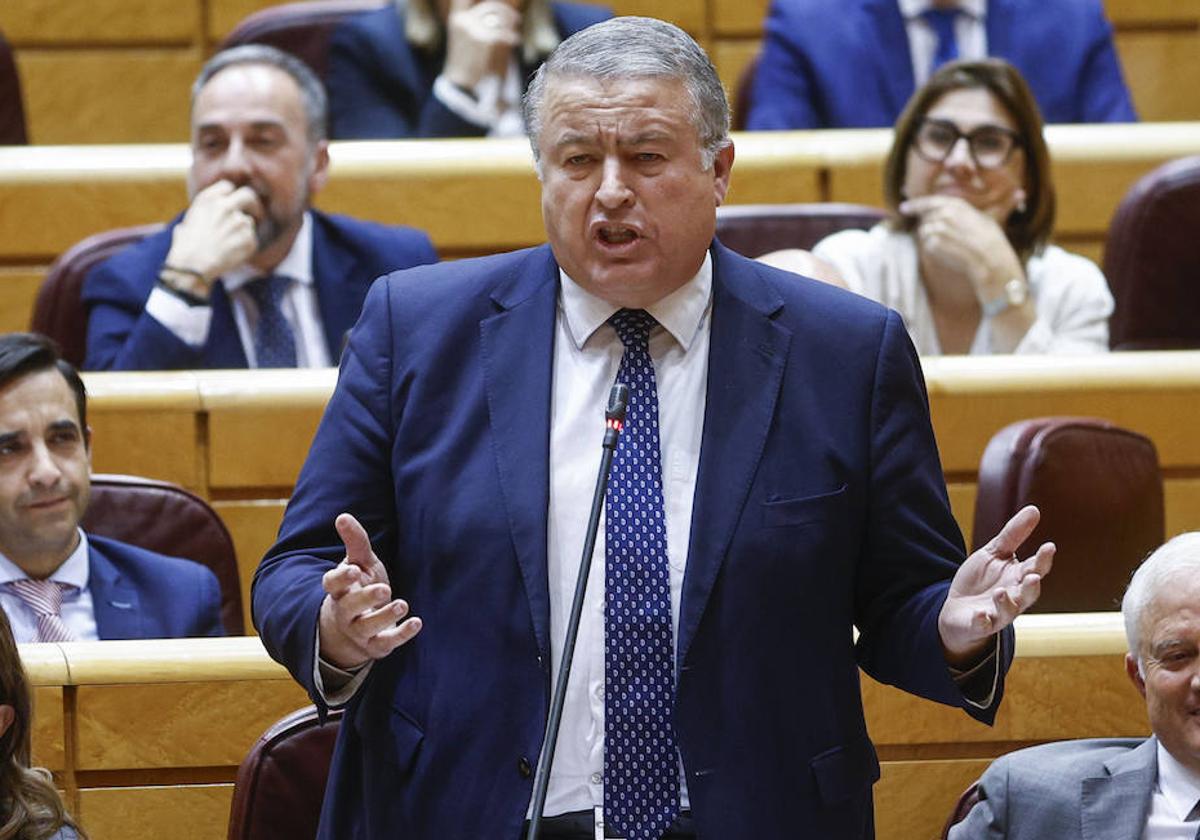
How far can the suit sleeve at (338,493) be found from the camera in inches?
33.5

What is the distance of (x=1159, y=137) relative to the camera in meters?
2.10

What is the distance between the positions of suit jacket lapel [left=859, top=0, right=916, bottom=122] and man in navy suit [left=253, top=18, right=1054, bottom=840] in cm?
134

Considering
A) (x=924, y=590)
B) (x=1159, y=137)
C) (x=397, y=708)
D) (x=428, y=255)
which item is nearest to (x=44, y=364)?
(x=428, y=255)

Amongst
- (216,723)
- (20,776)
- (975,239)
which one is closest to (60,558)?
(216,723)

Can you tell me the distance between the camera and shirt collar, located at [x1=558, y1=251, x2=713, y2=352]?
2.97 ft

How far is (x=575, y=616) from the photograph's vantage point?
0.78 m

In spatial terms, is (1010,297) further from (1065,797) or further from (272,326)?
(1065,797)

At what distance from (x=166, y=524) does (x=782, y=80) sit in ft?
3.27

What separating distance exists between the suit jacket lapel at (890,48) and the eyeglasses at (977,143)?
356mm

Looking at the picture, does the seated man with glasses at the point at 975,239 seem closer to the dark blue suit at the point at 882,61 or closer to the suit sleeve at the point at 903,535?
the dark blue suit at the point at 882,61

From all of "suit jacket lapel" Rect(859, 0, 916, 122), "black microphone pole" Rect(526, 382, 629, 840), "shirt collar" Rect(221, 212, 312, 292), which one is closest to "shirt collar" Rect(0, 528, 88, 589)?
"shirt collar" Rect(221, 212, 312, 292)

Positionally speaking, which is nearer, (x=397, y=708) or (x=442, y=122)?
(x=397, y=708)

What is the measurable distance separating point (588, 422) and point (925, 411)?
15 centimetres

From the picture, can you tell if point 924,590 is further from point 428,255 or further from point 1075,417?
point 428,255
